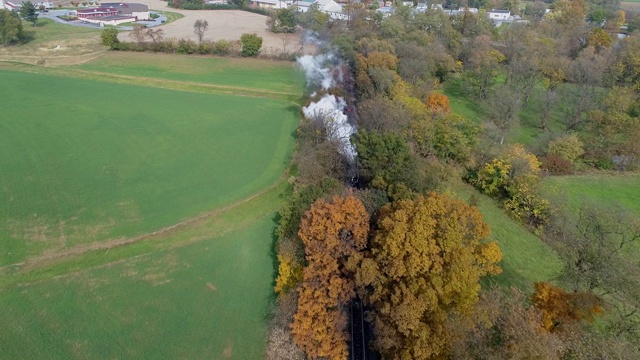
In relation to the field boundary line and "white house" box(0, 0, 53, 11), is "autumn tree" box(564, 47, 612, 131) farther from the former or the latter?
"white house" box(0, 0, 53, 11)

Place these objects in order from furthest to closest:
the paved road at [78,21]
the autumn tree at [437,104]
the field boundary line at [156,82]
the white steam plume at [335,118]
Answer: the paved road at [78,21] < the field boundary line at [156,82] < the autumn tree at [437,104] < the white steam plume at [335,118]

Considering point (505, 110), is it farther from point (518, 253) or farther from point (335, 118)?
point (518, 253)

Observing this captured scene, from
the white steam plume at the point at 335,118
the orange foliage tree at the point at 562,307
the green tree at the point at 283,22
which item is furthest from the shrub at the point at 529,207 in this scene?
the green tree at the point at 283,22

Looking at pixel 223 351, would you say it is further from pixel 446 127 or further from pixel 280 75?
pixel 280 75

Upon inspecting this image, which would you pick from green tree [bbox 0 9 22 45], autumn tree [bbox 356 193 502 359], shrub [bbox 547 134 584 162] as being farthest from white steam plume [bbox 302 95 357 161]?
green tree [bbox 0 9 22 45]

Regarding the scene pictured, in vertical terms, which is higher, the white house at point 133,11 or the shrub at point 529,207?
the white house at point 133,11

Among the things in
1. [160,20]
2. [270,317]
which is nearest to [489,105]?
[270,317]

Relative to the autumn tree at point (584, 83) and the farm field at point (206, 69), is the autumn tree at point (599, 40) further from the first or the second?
the farm field at point (206, 69)
